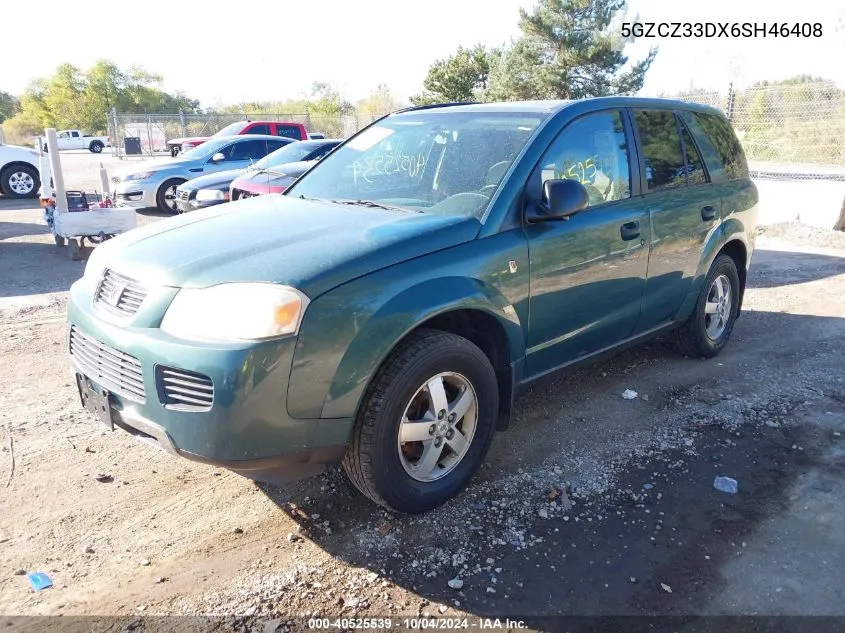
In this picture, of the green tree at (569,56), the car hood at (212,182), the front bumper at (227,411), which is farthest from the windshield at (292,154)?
the green tree at (569,56)

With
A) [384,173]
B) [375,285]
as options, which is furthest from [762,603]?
[384,173]

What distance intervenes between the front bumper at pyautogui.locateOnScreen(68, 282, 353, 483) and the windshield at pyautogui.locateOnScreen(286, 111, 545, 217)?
1293 millimetres

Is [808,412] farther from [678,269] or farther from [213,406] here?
[213,406]

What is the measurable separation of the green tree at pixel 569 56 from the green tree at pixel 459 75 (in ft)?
26.0

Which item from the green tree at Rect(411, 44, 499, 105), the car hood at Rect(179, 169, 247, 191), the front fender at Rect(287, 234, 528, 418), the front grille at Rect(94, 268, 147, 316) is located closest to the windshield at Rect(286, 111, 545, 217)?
the front fender at Rect(287, 234, 528, 418)

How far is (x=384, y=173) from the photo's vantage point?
12.9 ft

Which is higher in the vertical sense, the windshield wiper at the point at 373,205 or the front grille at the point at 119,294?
the windshield wiper at the point at 373,205

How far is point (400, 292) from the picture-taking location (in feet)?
9.18

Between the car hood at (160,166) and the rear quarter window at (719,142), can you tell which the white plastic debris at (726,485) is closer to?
the rear quarter window at (719,142)

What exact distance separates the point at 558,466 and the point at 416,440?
1018mm

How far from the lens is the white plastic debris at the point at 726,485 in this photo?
340cm

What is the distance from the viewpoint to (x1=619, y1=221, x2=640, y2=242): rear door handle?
154 inches

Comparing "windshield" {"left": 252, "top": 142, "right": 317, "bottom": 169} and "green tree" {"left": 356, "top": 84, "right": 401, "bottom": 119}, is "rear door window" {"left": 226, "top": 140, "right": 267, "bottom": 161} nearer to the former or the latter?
"windshield" {"left": 252, "top": 142, "right": 317, "bottom": 169}

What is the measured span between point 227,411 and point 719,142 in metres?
4.33
